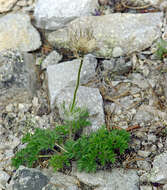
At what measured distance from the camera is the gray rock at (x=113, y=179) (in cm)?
343

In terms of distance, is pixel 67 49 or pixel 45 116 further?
pixel 67 49

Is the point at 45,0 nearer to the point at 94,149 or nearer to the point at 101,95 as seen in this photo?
the point at 101,95

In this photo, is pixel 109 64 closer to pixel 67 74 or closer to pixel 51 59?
pixel 67 74

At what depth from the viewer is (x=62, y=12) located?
5262 mm

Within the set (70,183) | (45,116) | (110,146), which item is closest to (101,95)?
(45,116)

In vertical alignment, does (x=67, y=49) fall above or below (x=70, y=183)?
above

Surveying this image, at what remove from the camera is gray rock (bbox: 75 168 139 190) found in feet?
11.2

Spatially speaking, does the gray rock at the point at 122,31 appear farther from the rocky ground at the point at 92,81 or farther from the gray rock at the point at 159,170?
the gray rock at the point at 159,170

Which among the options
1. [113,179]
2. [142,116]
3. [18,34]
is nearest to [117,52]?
[142,116]

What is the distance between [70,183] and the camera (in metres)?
3.49

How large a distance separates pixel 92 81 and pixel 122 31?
96 centimetres

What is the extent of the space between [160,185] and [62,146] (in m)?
1.19

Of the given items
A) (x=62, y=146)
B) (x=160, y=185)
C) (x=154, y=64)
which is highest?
(x=154, y=64)

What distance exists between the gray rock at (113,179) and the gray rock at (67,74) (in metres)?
1.42
